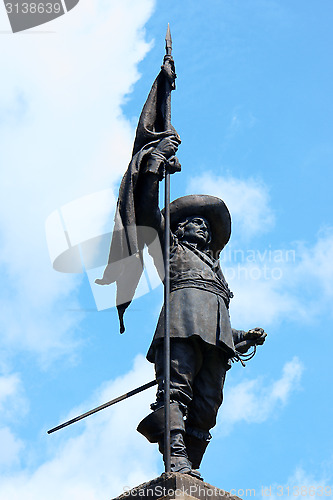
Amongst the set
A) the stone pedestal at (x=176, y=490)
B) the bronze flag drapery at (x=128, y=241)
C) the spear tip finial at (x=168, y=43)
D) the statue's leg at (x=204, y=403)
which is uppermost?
the spear tip finial at (x=168, y=43)

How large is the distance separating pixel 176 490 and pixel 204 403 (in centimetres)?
152

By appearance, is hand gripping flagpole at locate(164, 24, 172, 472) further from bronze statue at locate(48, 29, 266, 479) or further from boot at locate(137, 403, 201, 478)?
boot at locate(137, 403, 201, 478)

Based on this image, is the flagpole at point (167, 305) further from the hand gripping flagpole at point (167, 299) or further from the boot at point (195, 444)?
the boot at point (195, 444)

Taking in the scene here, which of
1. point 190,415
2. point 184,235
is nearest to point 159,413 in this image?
point 190,415

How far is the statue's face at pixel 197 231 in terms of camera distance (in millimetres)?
9719

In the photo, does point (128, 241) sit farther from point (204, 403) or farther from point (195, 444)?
point (195, 444)

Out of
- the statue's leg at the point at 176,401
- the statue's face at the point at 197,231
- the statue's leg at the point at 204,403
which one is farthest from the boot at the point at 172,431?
the statue's face at the point at 197,231

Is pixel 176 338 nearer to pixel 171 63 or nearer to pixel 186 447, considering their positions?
pixel 186 447

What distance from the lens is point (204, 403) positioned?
895 centimetres

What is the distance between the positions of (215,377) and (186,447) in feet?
2.25

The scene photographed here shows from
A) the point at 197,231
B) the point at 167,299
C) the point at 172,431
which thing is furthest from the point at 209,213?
the point at 172,431

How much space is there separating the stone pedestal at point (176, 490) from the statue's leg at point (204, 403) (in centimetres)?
106

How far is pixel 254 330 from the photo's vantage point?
996 centimetres

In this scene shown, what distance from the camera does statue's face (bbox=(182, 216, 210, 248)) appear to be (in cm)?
972
